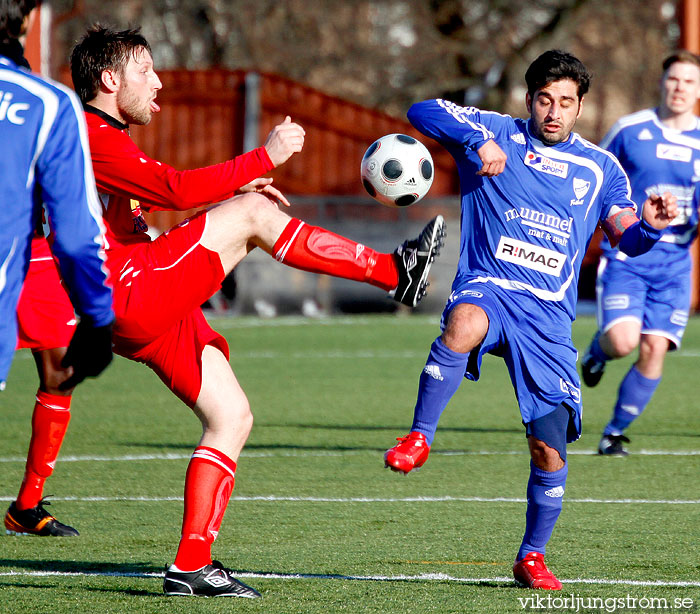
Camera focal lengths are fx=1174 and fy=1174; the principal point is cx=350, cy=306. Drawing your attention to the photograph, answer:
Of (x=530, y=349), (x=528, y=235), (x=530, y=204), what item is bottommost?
(x=530, y=349)

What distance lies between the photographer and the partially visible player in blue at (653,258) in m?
7.49

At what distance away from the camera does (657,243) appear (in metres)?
7.52

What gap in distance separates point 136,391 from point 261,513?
208 inches

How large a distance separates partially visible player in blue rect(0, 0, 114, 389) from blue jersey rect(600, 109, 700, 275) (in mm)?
5013

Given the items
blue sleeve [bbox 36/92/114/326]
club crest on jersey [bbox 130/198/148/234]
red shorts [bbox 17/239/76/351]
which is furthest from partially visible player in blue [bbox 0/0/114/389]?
red shorts [bbox 17/239/76/351]

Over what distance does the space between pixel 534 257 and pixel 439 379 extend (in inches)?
25.6

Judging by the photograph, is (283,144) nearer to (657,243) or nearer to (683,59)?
Result: (657,243)

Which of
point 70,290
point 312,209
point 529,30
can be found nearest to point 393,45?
point 529,30

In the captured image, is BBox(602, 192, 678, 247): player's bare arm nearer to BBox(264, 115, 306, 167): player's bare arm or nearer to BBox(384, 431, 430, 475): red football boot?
BBox(384, 431, 430, 475): red football boot

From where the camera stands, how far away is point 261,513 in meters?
5.88

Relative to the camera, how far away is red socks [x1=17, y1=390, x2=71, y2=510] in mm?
5496

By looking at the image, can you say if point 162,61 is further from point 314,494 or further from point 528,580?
point 528,580

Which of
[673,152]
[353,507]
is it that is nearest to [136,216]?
[353,507]

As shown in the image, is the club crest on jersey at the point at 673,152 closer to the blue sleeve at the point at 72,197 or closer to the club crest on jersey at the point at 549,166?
the club crest on jersey at the point at 549,166
